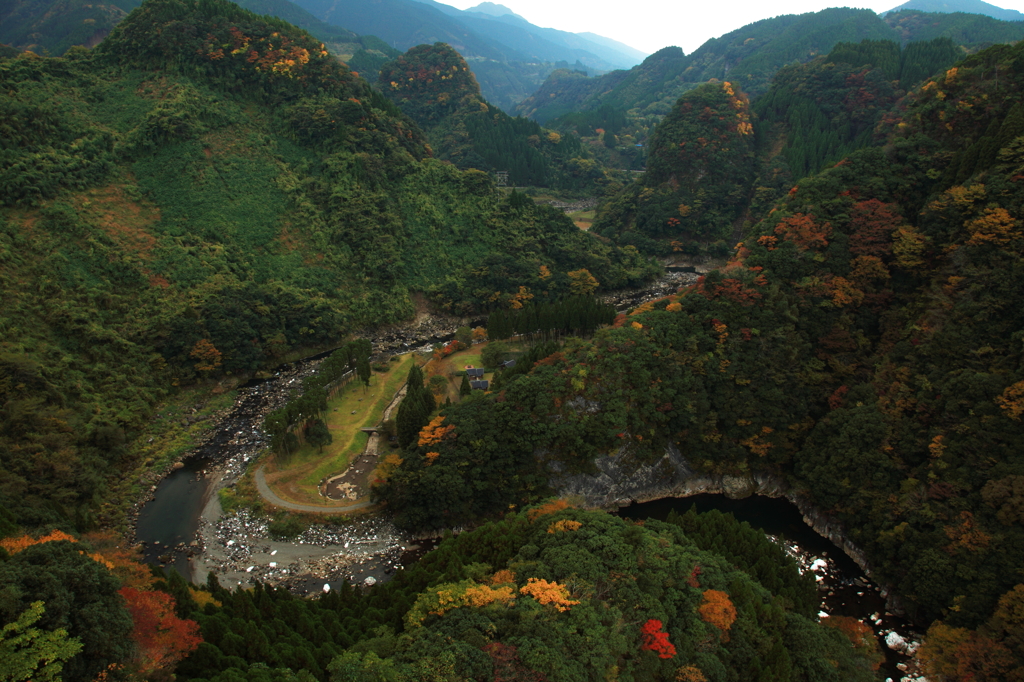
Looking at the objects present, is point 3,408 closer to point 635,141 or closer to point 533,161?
point 533,161

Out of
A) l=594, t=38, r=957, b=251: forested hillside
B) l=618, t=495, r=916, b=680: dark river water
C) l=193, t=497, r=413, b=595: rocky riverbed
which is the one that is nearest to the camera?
l=618, t=495, r=916, b=680: dark river water

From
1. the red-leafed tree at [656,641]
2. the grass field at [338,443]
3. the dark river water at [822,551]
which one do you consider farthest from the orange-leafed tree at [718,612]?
the grass field at [338,443]

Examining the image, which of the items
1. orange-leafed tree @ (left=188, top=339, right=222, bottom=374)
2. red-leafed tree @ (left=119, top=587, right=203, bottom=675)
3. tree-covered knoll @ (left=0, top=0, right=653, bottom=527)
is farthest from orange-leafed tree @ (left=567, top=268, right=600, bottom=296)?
red-leafed tree @ (left=119, top=587, right=203, bottom=675)

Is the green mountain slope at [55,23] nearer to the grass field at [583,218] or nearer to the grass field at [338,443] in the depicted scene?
the grass field at [583,218]

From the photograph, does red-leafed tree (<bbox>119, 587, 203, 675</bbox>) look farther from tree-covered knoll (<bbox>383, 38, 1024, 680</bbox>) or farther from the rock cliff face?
the rock cliff face

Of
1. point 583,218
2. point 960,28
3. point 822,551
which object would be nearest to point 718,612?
point 822,551
